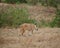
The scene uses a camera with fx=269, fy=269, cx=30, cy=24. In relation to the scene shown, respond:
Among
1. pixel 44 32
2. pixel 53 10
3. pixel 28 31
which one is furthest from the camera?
pixel 53 10

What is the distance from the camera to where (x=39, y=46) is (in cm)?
934

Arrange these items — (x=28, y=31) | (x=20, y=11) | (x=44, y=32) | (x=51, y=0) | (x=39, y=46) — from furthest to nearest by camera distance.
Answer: (x=51, y=0) → (x=20, y=11) → (x=44, y=32) → (x=28, y=31) → (x=39, y=46)

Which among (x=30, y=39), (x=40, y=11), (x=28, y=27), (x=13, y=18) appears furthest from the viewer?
(x=40, y=11)

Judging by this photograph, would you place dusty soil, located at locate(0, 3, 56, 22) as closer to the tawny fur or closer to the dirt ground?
the dirt ground

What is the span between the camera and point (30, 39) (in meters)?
10.4

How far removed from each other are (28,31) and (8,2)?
10002 mm

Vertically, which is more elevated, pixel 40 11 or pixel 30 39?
pixel 30 39

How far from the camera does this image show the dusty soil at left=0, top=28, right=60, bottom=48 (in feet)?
31.3

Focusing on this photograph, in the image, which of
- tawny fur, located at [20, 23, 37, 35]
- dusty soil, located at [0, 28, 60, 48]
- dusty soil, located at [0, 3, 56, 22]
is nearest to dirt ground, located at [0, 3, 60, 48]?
dusty soil, located at [0, 28, 60, 48]

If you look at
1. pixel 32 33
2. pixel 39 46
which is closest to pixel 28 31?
pixel 32 33

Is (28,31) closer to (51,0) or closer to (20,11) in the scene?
(20,11)

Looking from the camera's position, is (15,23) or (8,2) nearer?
(15,23)

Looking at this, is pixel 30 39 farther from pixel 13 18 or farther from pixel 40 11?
pixel 40 11

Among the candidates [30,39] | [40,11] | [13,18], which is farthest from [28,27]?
[40,11]
